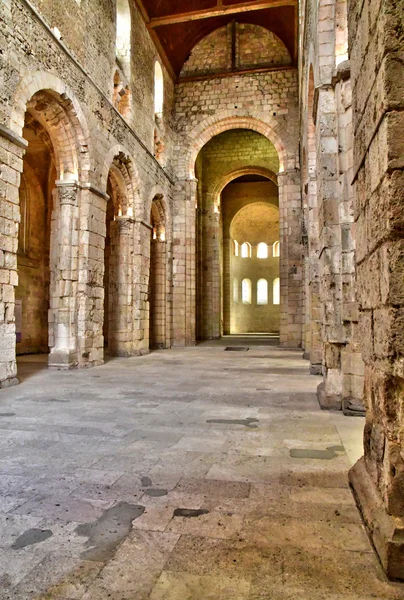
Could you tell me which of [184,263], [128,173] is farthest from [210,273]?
[128,173]

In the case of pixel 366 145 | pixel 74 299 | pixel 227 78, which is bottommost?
pixel 74 299

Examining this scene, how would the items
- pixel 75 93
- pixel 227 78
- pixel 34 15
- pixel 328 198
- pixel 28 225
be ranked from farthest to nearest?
pixel 227 78, pixel 28 225, pixel 75 93, pixel 34 15, pixel 328 198

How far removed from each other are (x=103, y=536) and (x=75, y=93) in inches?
352

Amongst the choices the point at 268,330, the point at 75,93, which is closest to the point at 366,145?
the point at 75,93

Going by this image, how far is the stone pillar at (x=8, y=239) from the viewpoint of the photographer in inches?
261

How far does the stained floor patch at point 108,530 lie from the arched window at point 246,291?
2793 centimetres

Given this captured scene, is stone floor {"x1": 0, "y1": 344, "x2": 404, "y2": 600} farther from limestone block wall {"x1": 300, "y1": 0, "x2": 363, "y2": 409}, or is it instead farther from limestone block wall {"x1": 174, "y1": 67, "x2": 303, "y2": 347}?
limestone block wall {"x1": 174, "y1": 67, "x2": 303, "y2": 347}

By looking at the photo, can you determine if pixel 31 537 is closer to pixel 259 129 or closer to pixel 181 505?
pixel 181 505

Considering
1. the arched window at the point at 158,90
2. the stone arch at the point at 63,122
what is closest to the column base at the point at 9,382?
the stone arch at the point at 63,122

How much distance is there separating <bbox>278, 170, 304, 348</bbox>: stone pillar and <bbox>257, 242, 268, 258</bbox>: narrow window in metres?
15.6

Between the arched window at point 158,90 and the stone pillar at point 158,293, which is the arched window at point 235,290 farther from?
the arched window at point 158,90

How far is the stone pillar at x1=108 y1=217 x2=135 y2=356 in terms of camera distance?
1180 centimetres

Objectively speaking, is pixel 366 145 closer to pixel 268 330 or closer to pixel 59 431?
pixel 59 431

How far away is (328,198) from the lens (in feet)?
17.5
